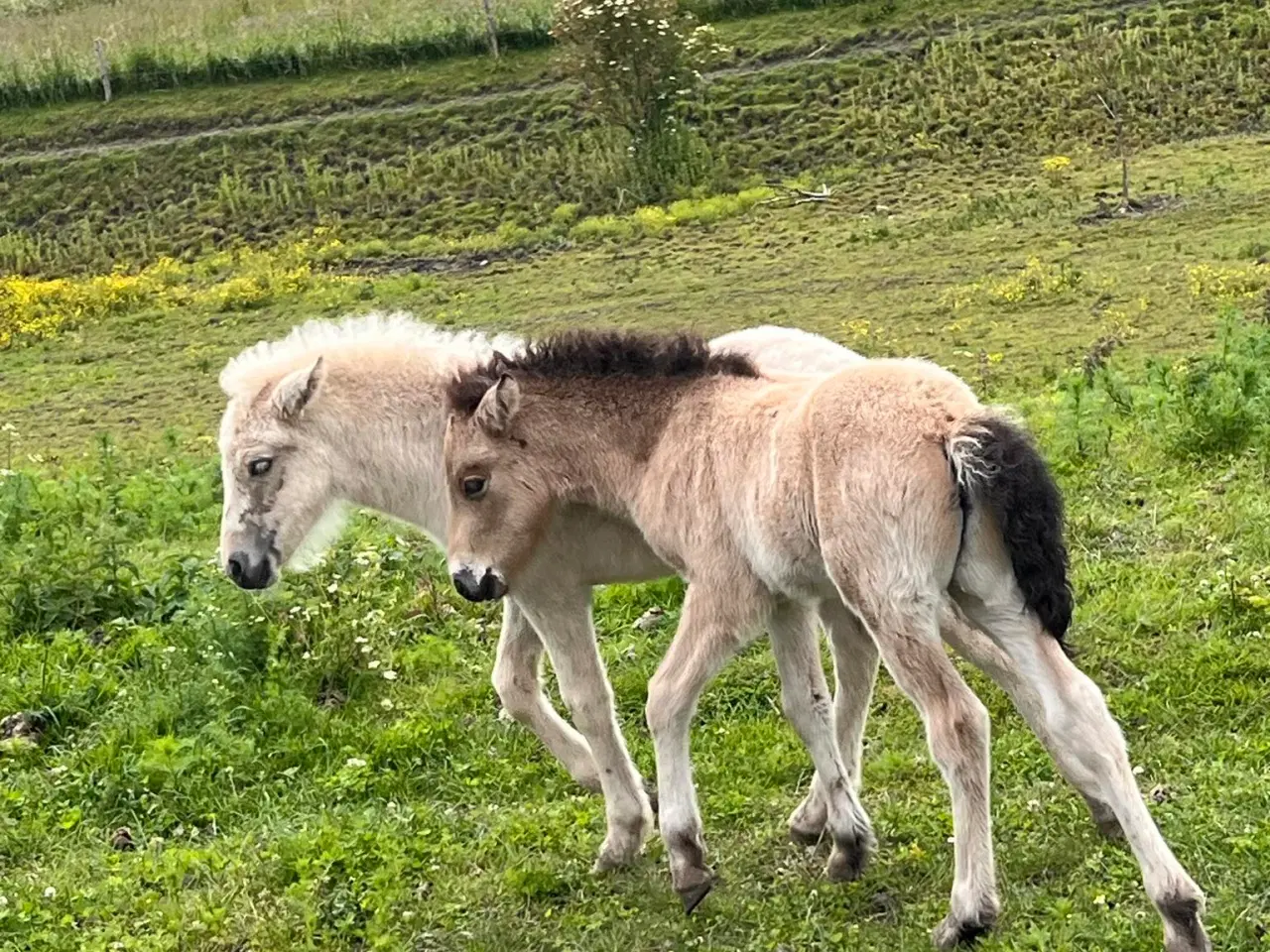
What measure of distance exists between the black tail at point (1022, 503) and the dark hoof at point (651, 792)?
212cm

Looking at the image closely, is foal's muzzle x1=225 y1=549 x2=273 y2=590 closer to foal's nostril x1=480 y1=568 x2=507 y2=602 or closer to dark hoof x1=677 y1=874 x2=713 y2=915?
foal's nostril x1=480 y1=568 x2=507 y2=602

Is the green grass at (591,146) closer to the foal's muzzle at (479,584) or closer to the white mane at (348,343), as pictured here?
the white mane at (348,343)

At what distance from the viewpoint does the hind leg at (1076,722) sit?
3.93 metres

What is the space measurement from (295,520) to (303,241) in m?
26.7

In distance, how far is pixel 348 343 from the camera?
6234mm

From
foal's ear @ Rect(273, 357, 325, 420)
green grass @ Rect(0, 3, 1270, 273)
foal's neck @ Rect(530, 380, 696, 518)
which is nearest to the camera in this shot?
foal's neck @ Rect(530, 380, 696, 518)

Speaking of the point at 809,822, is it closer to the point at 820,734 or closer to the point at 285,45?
the point at 820,734

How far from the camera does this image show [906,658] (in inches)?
167

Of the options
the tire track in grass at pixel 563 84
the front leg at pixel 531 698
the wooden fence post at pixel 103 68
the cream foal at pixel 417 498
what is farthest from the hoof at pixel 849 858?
the wooden fence post at pixel 103 68

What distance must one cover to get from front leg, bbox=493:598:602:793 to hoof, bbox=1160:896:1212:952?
8.17 feet

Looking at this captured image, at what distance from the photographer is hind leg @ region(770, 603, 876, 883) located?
4980 millimetres

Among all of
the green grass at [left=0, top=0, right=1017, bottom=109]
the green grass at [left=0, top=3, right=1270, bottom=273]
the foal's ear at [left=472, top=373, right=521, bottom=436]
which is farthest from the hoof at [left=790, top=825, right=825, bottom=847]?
the green grass at [left=0, top=0, right=1017, bottom=109]

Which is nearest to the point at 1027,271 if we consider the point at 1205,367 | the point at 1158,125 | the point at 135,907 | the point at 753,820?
the point at 1205,367

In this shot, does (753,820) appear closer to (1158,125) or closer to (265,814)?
(265,814)
